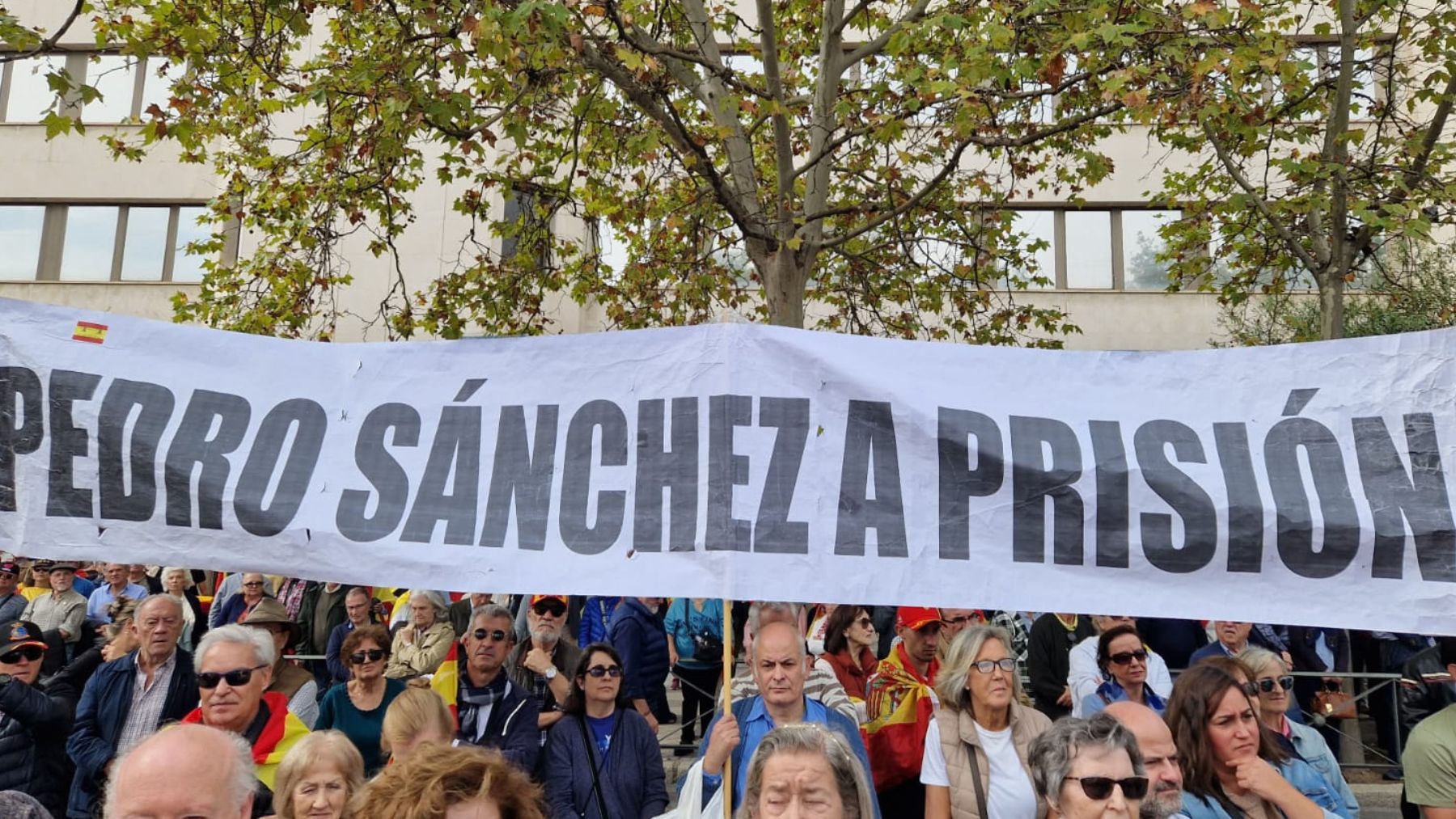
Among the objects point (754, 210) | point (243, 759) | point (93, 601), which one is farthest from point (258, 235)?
point (243, 759)

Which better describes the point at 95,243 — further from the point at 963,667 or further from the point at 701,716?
the point at 963,667

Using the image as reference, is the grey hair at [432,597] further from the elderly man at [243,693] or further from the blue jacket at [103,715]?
the elderly man at [243,693]

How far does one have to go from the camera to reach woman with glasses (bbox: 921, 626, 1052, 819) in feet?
14.2

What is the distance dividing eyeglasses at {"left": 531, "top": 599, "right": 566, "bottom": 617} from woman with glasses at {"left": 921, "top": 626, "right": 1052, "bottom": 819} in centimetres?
312

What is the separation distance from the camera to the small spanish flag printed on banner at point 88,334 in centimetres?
398

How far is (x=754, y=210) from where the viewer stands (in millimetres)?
9164

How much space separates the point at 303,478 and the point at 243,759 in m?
1.12

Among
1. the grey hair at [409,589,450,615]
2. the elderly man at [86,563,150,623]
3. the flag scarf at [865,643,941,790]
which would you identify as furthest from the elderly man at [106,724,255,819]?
the elderly man at [86,563,150,623]

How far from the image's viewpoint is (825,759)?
10.9 ft

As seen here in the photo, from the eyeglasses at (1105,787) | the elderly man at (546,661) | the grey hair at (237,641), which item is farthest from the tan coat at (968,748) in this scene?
the grey hair at (237,641)

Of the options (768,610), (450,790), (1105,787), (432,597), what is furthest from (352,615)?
(1105,787)

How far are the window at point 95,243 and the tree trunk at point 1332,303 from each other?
18.8 metres

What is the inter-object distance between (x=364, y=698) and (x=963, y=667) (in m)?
2.91

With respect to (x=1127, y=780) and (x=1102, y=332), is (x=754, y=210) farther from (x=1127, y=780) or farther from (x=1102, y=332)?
(x=1102, y=332)
